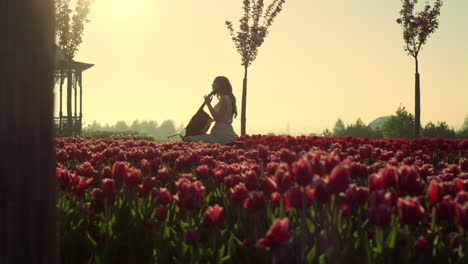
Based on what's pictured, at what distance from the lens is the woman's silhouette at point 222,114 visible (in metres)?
11.5

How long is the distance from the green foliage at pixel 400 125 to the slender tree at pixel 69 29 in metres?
23.6

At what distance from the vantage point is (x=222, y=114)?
454 inches

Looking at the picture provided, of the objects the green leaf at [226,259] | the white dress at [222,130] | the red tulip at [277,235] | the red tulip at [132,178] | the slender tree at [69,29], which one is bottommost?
the green leaf at [226,259]

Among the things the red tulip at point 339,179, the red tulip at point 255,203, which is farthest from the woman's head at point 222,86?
the red tulip at point 339,179

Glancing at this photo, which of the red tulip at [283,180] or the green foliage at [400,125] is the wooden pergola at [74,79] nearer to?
the green foliage at [400,125]

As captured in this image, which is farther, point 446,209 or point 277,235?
point 446,209

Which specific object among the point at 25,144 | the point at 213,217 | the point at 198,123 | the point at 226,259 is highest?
the point at 198,123

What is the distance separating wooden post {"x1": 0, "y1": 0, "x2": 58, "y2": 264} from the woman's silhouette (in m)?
9.49

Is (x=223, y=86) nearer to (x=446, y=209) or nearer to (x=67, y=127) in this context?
(x=446, y=209)

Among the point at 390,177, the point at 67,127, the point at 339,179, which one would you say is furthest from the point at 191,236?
the point at 67,127

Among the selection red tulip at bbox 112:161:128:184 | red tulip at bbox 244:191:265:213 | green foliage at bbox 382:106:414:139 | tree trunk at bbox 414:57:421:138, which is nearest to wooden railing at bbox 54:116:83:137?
tree trunk at bbox 414:57:421:138

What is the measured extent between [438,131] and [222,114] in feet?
83.9

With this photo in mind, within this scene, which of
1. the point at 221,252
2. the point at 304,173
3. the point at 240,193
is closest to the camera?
the point at 304,173

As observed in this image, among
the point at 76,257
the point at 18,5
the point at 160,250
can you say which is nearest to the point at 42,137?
the point at 18,5
